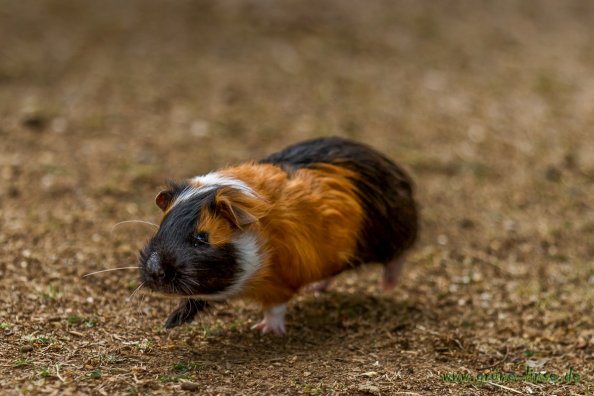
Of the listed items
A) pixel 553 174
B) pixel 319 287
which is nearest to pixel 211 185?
pixel 319 287

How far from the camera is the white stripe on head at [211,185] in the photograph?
5496 millimetres

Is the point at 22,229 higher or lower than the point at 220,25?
lower

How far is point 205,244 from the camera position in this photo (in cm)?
529

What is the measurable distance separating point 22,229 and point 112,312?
164 cm

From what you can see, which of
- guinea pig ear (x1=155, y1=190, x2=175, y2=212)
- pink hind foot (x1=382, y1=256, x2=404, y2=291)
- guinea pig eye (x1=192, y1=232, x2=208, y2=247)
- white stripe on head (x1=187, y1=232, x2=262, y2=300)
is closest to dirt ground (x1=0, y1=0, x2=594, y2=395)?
pink hind foot (x1=382, y1=256, x2=404, y2=291)

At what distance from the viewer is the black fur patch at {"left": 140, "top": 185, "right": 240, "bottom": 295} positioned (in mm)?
5199

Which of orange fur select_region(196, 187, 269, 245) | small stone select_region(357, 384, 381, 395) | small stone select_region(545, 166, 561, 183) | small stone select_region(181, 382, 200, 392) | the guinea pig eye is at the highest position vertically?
orange fur select_region(196, 187, 269, 245)

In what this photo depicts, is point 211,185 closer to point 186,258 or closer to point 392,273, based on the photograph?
point 186,258

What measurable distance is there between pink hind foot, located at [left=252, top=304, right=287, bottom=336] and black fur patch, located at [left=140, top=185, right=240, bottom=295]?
2.11 ft

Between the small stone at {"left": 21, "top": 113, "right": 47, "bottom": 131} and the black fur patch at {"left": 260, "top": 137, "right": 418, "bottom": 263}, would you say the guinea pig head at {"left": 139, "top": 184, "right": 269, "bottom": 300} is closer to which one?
the black fur patch at {"left": 260, "top": 137, "right": 418, "bottom": 263}

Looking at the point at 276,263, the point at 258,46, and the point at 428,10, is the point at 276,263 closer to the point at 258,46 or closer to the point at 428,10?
the point at 258,46

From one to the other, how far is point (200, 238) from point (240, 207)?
0.33 m

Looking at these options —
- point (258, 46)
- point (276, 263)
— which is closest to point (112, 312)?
point (276, 263)

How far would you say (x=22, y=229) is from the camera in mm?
7133
